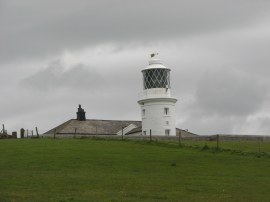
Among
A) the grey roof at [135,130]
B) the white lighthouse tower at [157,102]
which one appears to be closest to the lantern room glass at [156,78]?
the white lighthouse tower at [157,102]

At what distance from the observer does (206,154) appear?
42812mm

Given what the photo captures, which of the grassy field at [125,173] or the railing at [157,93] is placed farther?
the railing at [157,93]

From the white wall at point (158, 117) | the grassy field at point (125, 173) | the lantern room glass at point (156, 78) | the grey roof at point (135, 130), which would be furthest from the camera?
the grey roof at point (135, 130)

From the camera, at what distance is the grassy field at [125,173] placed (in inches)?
910

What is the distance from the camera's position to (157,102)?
69188 mm

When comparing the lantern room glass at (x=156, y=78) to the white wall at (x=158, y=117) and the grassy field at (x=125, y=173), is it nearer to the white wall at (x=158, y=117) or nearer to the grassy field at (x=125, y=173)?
the white wall at (x=158, y=117)

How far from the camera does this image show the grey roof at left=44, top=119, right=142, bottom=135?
72.1 m

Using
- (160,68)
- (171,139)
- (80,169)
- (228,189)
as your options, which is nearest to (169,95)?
(160,68)

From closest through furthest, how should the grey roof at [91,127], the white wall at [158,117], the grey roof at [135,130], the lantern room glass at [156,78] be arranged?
the white wall at [158,117] → the lantern room glass at [156,78] → the grey roof at [91,127] → the grey roof at [135,130]

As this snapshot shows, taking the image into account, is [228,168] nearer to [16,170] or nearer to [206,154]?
[206,154]

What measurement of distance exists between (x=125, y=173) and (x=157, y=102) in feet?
127

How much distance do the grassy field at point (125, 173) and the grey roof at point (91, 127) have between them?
79.3 ft

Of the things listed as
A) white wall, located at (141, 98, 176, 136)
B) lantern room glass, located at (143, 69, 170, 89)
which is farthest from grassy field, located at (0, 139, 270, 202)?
lantern room glass, located at (143, 69, 170, 89)

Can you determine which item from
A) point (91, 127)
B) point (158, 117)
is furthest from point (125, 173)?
point (91, 127)
